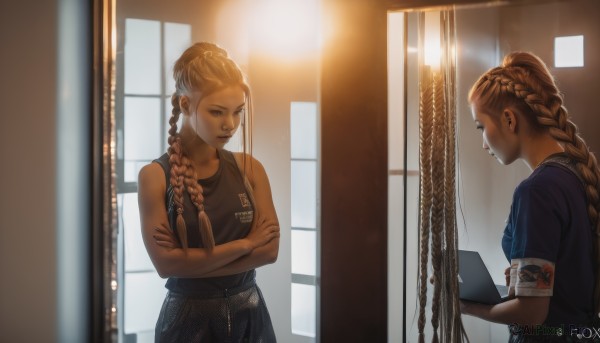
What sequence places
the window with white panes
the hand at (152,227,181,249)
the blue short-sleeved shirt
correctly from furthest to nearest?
the window with white panes, the hand at (152,227,181,249), the blue short-sleeved shirt

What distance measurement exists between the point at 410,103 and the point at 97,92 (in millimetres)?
567

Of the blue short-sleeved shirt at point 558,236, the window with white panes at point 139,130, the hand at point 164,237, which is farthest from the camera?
the window with white panes at point 139,130

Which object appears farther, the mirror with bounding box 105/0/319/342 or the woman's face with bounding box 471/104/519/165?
the mirror with bounding box 105/0/319/342

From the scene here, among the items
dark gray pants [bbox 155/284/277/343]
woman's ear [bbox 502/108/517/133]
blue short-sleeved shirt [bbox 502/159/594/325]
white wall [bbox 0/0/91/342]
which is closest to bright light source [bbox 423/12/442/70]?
woman's ear [bbox 502/108/517/133]

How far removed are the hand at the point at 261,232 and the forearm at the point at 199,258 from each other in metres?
0.02

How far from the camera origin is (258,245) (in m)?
0.84

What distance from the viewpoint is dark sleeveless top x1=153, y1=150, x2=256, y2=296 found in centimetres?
84

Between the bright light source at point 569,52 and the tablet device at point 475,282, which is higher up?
the bright light source at point 569,52

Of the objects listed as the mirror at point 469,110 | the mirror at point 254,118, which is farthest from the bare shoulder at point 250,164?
the mirror at point 469,110

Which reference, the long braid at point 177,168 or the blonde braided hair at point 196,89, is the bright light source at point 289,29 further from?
the long braid at point 177,168

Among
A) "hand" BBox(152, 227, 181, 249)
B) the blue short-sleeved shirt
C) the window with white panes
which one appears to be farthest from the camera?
the window with white panes

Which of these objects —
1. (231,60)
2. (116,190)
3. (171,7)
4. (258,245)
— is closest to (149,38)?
(171,7)

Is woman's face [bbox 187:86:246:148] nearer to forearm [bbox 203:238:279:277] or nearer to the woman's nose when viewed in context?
the woman's nose

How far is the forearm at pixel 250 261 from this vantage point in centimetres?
83
